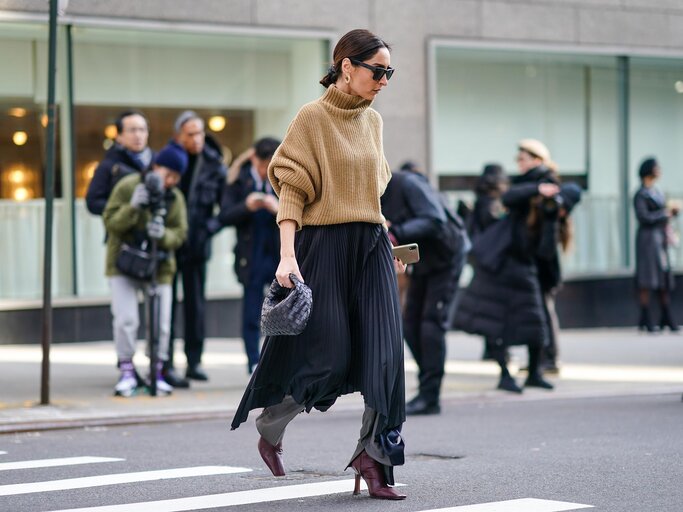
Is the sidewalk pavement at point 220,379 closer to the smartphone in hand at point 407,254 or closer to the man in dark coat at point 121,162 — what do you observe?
the man in dark coat at point 121,162

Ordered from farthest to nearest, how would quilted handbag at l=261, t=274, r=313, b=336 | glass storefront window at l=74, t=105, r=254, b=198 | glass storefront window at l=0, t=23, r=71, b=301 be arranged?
glass storefront window at l=74, t=105, r=254, b=198 < glass storefront window at l=0, t=23, r=71, b=301 < quilted handbag at l=261, t=274, r=313, b=336

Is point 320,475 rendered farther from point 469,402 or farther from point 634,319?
point 634,319

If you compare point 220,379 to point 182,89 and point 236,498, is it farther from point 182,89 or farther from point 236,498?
point 236,498

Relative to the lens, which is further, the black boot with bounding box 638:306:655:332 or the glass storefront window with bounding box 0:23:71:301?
the black boot with bounding box 638:306:655:332

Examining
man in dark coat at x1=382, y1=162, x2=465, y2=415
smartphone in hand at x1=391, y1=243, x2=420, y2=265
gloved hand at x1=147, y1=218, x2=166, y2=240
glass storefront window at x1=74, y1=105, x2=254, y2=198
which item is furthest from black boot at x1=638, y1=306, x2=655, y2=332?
smartphone in hand at x1=391, y1=243, x2=420, y2=265

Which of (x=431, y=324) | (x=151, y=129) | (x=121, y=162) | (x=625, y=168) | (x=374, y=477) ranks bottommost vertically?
(x=374, y=477)

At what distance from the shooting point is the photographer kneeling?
10898 mm

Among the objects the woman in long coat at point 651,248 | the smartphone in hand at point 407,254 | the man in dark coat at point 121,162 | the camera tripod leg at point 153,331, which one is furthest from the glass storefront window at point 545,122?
the smartphone in hand at point 407,254

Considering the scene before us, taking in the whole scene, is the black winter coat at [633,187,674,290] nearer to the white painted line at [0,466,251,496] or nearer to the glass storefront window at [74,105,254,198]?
the glass storefront window at [74,105,254,198]

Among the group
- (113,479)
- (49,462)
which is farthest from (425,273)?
(113,479)

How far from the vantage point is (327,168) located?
6.50 meters

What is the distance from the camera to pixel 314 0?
54.2 ft

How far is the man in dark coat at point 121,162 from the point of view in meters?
11.3

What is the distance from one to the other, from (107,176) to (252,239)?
1.37 m
